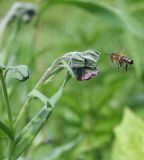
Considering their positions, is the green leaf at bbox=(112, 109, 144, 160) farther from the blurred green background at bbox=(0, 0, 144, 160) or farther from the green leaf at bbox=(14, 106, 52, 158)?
the green leaf at bbox=(14, 106, 52, 158)

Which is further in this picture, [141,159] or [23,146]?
[141,159]

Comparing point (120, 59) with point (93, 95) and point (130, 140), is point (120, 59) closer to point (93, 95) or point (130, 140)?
point (130, 140)

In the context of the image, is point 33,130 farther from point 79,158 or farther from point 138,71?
point 138,71

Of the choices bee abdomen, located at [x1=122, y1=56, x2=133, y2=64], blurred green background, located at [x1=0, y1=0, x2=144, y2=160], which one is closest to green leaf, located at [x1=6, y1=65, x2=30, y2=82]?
bee abdomen, located at [x1=122, y1=56, x2=133, y2=64]

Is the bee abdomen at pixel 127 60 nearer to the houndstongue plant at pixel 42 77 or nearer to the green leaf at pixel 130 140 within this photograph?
the houndstongue plant at pixel 42 77

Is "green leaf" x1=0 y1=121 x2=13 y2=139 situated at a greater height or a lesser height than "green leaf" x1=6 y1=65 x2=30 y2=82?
lesser

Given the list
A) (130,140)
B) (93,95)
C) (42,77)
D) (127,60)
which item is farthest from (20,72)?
(93,95)

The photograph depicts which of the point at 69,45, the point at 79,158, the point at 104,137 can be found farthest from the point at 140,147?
the point at 69,45
